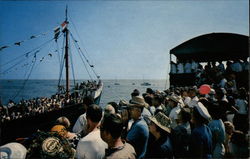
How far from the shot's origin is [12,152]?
2.19 metres

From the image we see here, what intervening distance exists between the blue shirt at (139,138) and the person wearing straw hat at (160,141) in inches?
4.8

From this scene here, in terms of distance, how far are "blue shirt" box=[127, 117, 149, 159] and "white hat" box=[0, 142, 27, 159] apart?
178cm

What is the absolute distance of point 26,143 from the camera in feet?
9.09

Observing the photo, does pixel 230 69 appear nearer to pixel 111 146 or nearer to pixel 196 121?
pixel 196 121

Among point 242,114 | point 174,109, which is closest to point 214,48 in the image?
point 242,114

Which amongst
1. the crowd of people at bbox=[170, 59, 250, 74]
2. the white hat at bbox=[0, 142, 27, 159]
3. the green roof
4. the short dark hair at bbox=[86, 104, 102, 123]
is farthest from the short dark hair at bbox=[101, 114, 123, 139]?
the green roof

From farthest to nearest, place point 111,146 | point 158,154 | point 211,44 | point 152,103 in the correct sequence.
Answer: point 211,44
point 152,103
point 158,154
point 111,146

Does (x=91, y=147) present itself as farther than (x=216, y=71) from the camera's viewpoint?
No

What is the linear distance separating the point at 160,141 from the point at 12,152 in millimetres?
2187

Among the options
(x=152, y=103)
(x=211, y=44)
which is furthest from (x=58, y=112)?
(x=211, y=44)

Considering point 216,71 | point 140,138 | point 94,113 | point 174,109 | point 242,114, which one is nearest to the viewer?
point 94,113

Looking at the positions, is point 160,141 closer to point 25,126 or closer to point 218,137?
point 218,137

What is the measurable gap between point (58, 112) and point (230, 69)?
1276 cm

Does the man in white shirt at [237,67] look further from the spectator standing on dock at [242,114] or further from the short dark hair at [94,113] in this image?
the short dark hair at [94,113]
